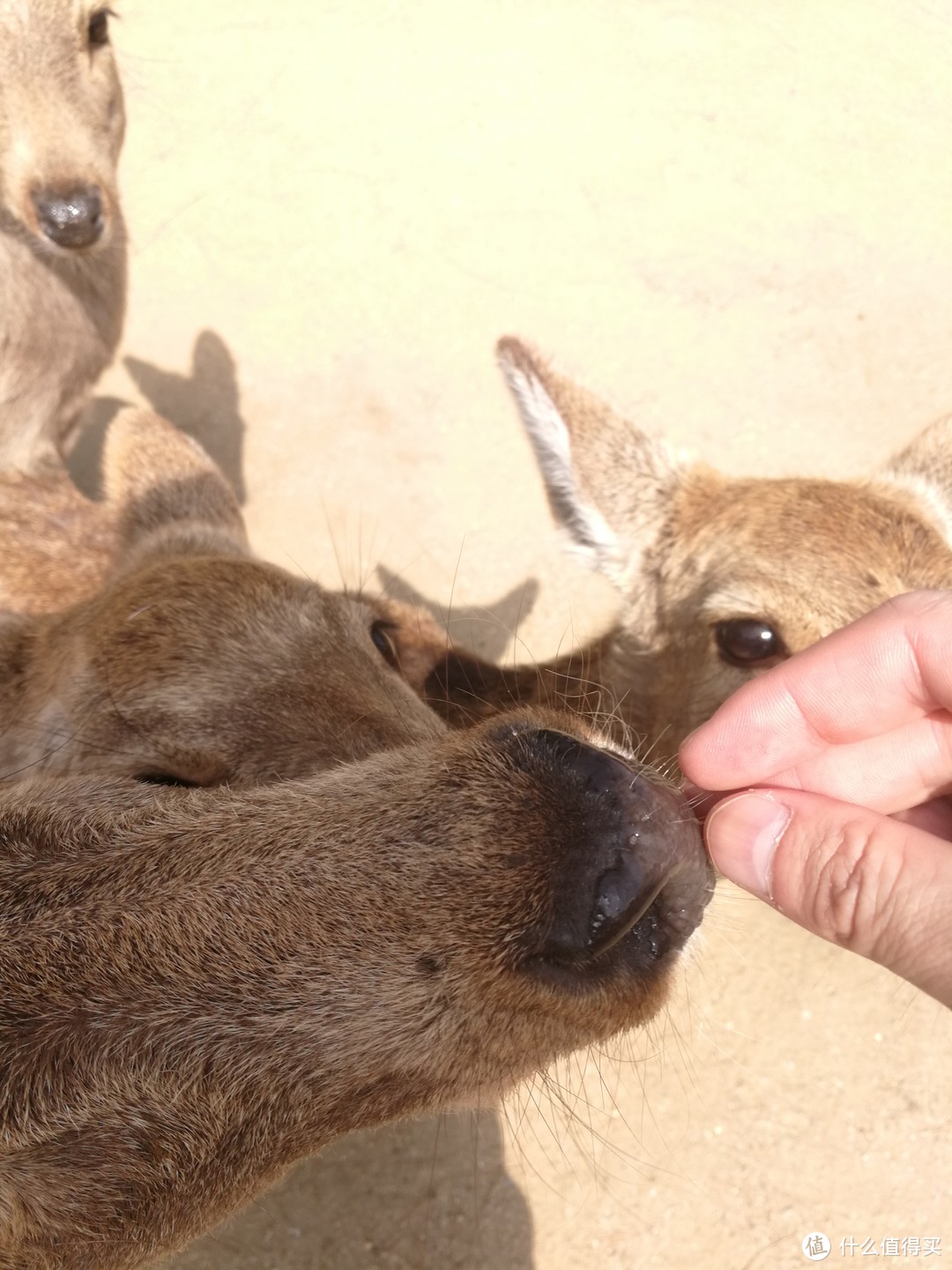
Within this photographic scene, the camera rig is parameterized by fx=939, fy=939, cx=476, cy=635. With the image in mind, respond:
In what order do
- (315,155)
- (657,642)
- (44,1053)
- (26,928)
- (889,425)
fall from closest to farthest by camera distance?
(44,1053), (26,928), (657,642), (889,425), (315,155)

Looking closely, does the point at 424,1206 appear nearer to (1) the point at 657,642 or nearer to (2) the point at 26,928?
(1) the point at 657,642

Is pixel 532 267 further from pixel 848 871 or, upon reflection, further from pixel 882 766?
pixel 848 871

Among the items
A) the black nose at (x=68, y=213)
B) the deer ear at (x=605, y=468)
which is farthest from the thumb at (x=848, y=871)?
the black nose at (x=68, y=213)

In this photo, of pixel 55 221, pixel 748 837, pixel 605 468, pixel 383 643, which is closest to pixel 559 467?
pixel 605 468

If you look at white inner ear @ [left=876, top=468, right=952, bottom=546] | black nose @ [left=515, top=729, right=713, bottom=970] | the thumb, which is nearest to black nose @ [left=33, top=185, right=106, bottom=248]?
black nose @ [left=515, top=729, right=713, bottom=970]

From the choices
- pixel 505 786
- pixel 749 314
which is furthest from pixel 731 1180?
pixel 749 314

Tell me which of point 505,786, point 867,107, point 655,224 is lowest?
point 505,786
